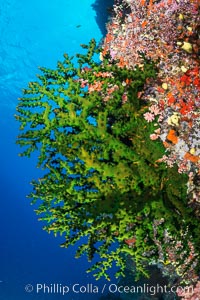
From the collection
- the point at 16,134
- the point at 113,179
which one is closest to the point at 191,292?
the point at 113,179

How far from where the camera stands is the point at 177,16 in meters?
4.66

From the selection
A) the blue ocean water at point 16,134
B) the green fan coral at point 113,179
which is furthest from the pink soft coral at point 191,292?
the blue ocean water at point 16,134

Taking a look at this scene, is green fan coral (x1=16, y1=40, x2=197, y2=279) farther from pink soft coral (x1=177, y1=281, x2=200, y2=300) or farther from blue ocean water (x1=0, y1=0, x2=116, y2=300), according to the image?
blue ocean water (x1=0, y1=0, x2=116, y2=300)

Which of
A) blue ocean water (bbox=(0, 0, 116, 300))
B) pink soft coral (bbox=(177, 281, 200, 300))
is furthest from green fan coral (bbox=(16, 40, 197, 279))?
blue ocean water (bbox=(0, 0, 116, 300))

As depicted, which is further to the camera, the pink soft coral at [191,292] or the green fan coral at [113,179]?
the pink soft coral at [191,292]

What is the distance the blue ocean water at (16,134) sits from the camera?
98.3 feet

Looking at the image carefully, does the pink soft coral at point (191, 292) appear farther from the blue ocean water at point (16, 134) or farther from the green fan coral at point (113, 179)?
the blue ocean water at point (16, 134)

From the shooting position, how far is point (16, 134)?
192 feet

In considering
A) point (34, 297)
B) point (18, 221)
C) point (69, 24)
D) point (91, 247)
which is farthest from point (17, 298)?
point (91, 247)

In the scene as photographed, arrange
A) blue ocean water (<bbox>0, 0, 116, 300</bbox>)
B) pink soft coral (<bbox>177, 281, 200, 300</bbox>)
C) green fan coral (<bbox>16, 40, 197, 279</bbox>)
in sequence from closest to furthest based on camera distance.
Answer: green fan coral (<bbox>16, 40, 197, 279</bbox>)
pink soft coral (<bbox>177, 281, 200, 300</bbox>)
blue ocean water (<bbox>0, 0, 116, 300</bbox>)

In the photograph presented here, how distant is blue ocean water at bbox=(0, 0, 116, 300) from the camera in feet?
98.3

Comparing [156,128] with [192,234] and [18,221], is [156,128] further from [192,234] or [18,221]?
[18,221]

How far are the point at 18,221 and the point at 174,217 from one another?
77608mm

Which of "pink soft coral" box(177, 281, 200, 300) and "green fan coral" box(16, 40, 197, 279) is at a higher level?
"green fan coral" box(16, 40, 197, 279)
